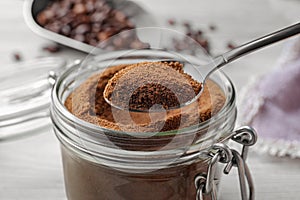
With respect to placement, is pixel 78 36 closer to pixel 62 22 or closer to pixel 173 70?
pixel 62 22

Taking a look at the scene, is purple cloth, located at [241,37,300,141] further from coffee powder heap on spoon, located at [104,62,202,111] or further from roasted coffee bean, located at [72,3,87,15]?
roasted coffee bean, located at [72,3,87,15]

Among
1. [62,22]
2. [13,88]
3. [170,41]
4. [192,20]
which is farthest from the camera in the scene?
[192,20]

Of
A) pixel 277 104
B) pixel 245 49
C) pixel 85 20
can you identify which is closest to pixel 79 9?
pixel 85 20

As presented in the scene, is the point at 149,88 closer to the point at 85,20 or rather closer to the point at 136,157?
the point at 136,157

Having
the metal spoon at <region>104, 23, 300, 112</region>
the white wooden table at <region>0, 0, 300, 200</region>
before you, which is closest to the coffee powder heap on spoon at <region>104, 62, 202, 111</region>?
the metal spoon at <region>104, 23, 300, 112</region>

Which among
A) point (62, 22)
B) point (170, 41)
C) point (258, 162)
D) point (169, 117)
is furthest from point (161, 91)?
point (62, 22)

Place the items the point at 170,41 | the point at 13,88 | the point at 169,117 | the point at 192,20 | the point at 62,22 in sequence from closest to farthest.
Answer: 1. the point at 169,117
2. the point at 170,41
3. the point at 13,88
4. the point at 62,22
5. the point at 192,20
